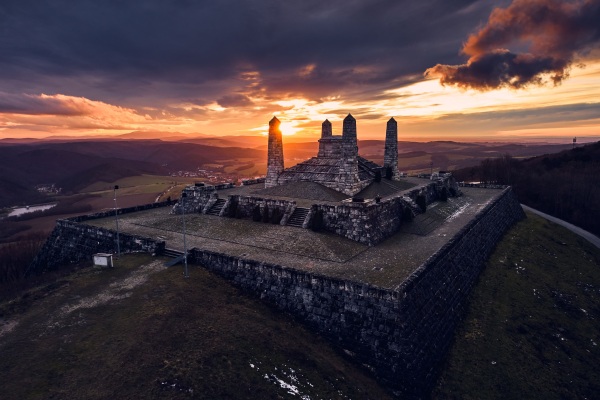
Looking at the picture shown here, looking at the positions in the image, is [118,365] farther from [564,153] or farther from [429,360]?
[564,153]

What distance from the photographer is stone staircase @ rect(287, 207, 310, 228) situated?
3166 centimetres

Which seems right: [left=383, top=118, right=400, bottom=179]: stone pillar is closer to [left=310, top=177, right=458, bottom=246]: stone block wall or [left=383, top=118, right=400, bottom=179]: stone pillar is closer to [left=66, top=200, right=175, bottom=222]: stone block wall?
[left=310, top=177, right=458, bottom=246]: stone block wall

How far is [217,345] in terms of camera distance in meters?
15.7

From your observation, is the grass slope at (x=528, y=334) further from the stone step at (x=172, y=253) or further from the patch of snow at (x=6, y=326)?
the patch of snow at (x=6, y=326)

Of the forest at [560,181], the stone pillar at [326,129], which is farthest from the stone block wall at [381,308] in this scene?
the forest at [560,181]

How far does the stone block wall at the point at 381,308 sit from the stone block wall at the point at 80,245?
6.28 metres

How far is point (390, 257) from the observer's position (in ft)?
80.8

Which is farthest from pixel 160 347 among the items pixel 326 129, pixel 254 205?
pixel 326 129

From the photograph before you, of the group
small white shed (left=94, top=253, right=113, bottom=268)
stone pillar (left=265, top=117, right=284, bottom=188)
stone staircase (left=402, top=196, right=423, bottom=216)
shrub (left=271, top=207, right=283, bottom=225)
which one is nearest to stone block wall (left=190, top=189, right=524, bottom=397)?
small white shed (left=94, top=253, right=113, bottom=268)

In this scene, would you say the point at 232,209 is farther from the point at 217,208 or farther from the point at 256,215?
the point at 256,215

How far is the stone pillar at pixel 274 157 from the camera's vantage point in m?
44.4

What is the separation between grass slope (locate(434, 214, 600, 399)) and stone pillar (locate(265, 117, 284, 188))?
27458mm

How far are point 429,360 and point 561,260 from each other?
28494mm

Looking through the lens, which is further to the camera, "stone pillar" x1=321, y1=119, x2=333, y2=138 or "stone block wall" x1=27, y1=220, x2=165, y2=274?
"stone pillar" x1=321, y1=119, x2=333, y2=138
